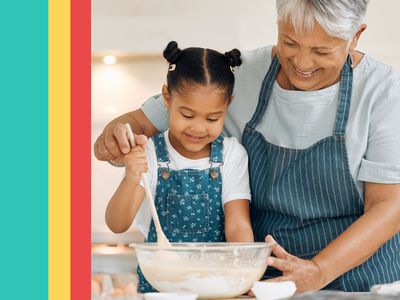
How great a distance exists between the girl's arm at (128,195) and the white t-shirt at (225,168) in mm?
109

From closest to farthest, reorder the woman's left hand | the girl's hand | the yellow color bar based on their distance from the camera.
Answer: the yellow color bar
the woman's left hand
the girl's hand

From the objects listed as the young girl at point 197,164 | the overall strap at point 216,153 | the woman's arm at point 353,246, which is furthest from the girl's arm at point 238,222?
the woman's arm at point 353,246

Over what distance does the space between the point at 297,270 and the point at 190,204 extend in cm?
42

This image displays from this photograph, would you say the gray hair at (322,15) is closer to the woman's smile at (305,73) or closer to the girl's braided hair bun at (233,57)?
the woman's smile at (305,73)

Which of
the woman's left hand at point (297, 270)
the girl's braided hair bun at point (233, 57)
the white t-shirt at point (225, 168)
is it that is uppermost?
the girl's braided hair bun at point (233, 57)

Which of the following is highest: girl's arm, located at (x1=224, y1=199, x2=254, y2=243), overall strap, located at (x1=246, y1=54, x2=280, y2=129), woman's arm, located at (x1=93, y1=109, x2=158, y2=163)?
overall strap, located at (x1=246, y1=54, x2=280, y2=129)

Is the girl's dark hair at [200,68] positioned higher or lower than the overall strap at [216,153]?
higher

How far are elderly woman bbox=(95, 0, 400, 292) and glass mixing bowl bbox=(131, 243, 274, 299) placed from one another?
324 millimetres

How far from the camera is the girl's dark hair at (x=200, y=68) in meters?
1.67

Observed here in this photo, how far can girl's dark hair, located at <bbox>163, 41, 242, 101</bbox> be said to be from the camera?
1668mm

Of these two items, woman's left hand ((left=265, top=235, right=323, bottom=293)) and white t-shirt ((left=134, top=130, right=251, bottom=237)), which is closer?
woman's left hand ((left=265, top=235, right=323, bottom=293))

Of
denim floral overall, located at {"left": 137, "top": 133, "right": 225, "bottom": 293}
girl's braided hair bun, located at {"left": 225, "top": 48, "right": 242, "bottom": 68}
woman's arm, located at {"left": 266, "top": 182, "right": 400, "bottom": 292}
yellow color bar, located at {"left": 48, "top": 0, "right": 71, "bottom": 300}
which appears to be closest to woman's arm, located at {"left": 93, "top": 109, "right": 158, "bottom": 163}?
denim floral overall, located at {"left": 137, "top": 133, "right": 225, "bottom": 293}

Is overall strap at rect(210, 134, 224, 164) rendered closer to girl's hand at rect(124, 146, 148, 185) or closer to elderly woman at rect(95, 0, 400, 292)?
elderly woman at rect(95, 0, 400, 292)

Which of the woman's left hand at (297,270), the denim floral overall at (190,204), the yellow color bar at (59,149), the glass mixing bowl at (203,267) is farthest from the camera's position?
the denim floral overall at (190,204)
